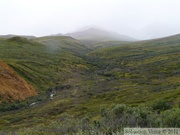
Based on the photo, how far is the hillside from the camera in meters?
68.9

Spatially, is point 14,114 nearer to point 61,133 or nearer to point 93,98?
point 93,98

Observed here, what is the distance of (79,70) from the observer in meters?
131

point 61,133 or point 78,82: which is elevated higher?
point 61,133

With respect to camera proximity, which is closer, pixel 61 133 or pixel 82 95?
pixel 61 133

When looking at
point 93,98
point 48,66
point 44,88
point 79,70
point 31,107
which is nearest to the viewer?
point 31,107

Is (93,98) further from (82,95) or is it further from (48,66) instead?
(48,66)

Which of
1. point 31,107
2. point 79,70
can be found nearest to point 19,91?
point 31,107

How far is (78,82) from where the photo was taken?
320 ft

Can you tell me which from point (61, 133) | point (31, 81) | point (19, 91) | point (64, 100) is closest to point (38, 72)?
point (31, 81)

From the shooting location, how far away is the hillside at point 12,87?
6894cm

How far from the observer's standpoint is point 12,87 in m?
73.9

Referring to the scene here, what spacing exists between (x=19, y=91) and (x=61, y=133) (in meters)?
60.3

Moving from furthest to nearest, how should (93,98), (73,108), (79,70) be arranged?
1. (79,70)
2. (93,98)
3. (73,108)

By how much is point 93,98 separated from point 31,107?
15.4m
